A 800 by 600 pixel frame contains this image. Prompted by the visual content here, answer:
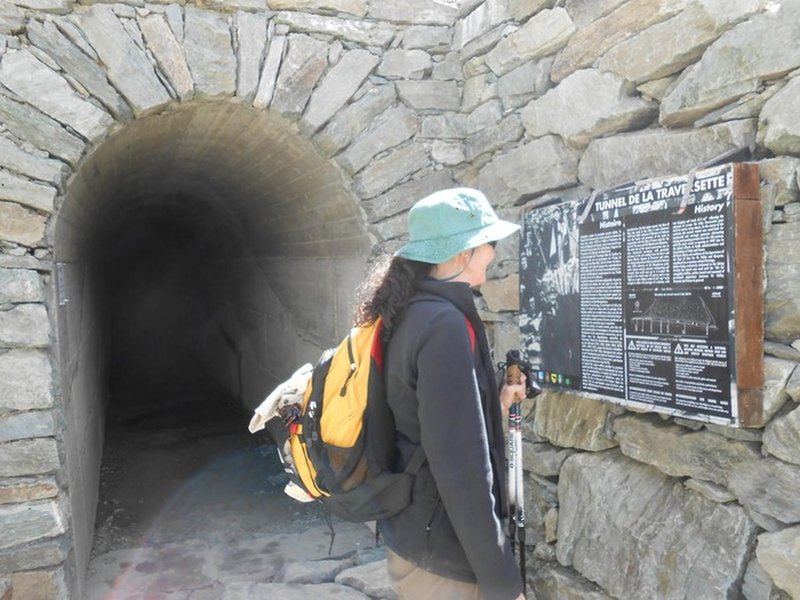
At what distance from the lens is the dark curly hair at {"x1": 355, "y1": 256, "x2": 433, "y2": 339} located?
198 cm

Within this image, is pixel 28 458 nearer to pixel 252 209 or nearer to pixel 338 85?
pixel 338 85

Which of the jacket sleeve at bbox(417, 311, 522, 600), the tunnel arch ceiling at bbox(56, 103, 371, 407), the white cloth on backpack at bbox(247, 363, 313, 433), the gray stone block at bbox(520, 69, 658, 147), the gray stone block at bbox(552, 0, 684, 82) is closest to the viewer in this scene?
the jacket sleeve at bbox(417, 311, 522, 600)

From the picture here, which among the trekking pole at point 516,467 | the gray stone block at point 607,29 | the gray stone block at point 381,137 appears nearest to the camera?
the trekking pole at point 516,467

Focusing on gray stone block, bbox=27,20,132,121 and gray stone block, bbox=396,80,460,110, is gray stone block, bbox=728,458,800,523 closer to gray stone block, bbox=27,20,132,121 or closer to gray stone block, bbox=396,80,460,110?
gray stone block, bbox=396,80,460,110

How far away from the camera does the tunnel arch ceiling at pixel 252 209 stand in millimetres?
4102

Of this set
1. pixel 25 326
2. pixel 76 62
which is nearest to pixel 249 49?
pixel 76 62

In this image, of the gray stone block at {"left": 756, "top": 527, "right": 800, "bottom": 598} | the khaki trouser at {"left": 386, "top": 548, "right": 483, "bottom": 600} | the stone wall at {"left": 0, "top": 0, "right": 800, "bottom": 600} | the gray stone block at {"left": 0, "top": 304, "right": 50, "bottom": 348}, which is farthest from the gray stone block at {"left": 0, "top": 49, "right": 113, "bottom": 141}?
the gray stone block at {"left": 756, "top": 527, "right": 800, "bottom": 598}

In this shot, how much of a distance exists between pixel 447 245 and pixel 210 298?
9361 mm

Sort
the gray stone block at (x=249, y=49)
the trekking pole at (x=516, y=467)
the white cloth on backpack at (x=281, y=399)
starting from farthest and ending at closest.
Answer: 1. the gray stone block at (x=249, y=49)
2. the trekking pole at (x=516, y=467)
3. the white cloth on backpack at (x=281, y=399)

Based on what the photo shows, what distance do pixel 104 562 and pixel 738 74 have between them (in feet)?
13.9

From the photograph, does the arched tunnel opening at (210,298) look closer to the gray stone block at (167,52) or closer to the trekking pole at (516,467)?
the gray stone block at (167,52)

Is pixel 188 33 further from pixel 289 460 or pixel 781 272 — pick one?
pixel 781 272

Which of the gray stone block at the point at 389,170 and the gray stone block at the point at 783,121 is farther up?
the gray stone block at the point at 389,170

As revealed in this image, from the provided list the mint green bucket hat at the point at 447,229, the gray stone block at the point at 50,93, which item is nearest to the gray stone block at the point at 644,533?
the mint green bucket hat at the point at 447,229
